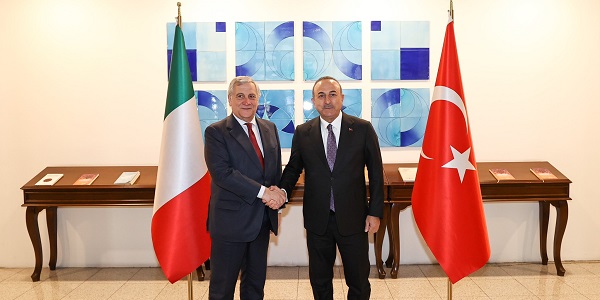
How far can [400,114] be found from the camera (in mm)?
4730

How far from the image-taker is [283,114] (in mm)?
4734

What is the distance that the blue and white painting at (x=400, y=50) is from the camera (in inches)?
184

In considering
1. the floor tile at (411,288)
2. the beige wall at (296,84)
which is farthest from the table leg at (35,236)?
the floor tile at (411,288)

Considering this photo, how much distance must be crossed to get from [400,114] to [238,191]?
2372 mm

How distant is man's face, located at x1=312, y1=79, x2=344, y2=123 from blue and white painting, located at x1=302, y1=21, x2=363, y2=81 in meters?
1.70

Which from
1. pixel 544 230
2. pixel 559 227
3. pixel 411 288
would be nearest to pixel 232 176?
pixel 411 288

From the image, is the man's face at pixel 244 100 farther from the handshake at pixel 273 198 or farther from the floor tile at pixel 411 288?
the floor tile at pixel 411 288

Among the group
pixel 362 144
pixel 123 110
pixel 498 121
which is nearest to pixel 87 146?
pixel 123 110

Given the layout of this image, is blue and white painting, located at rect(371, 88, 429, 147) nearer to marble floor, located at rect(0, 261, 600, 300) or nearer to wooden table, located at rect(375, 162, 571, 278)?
wooden table, located at rect(375, 162, 571, 278)

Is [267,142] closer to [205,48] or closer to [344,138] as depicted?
[344,138]

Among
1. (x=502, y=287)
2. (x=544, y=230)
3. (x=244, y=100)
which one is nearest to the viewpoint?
(x=244, y=100)

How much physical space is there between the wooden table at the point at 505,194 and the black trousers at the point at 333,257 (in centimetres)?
129

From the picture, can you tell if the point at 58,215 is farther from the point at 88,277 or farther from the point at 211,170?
the point at 211,170

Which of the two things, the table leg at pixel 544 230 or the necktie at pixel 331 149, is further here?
the table leg at pixel 544 230
